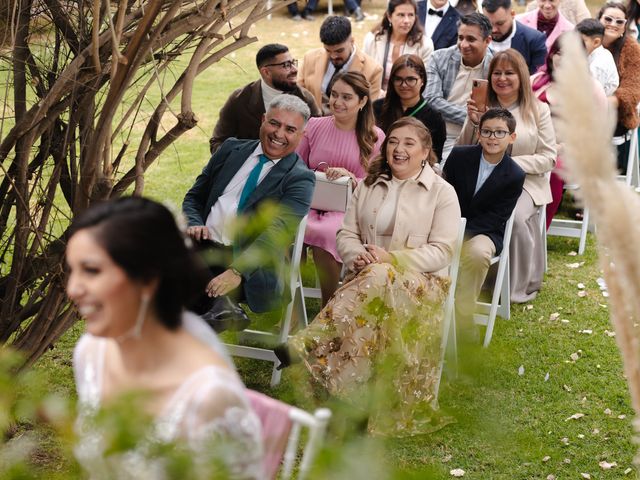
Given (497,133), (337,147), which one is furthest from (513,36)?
(337,147)

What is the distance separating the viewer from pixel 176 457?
821 millimetres

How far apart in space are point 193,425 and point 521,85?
16.5 feet

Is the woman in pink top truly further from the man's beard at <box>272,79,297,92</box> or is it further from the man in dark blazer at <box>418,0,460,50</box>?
the man's beard at <box>272,79,297,92</box>

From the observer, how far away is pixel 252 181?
4.96m

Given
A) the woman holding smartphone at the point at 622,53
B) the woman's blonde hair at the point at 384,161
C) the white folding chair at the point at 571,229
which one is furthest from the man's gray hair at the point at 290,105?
the woman holding smartphone at the point at 622,53

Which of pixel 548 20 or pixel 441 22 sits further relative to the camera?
pixel 441 22

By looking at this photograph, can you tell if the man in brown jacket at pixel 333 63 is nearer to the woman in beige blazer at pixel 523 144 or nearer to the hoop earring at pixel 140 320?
the woman in beige blazer at pixel 523 144

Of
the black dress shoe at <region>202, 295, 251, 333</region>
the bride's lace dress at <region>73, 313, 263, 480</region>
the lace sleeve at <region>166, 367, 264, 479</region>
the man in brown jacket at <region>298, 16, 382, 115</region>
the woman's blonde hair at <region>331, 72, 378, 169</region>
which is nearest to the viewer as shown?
the bride's lace dress at <region>73, 313, 263, 480</region>

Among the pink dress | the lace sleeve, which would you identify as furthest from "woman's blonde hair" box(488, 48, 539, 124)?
the lace sleeve

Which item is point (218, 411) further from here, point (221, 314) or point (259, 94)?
point (259, 94)

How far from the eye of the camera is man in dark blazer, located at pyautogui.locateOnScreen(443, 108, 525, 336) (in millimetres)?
5586

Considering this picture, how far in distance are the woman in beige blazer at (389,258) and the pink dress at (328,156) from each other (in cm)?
49

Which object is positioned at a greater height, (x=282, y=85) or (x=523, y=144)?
(x=282, y=85)

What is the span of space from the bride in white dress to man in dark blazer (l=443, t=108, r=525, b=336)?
3.94 metres
